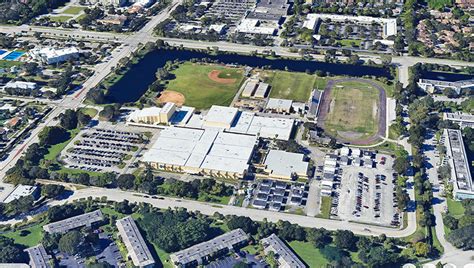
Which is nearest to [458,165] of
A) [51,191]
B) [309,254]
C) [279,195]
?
[279,195]

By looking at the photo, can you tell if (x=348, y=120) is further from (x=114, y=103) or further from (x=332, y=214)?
(x=114, y=103)

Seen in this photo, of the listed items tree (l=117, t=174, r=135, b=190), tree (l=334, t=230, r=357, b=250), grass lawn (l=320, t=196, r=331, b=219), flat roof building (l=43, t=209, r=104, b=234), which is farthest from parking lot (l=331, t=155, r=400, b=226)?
flat roof building (l=43, t=209, r=104, b=234)

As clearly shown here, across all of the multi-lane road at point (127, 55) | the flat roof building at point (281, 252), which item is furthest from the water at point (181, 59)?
the flat roof building at point (281, 252)

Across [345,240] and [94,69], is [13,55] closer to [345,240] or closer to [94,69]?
[94,69]

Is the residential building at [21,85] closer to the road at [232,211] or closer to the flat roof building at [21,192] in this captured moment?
the road at [232,211]

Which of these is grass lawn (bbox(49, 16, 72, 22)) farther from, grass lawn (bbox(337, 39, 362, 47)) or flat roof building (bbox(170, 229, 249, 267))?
flat roof building (bbox(170, 229, 249, 267))

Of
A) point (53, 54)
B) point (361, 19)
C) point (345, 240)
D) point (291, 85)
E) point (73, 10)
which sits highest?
point (53, 54)
